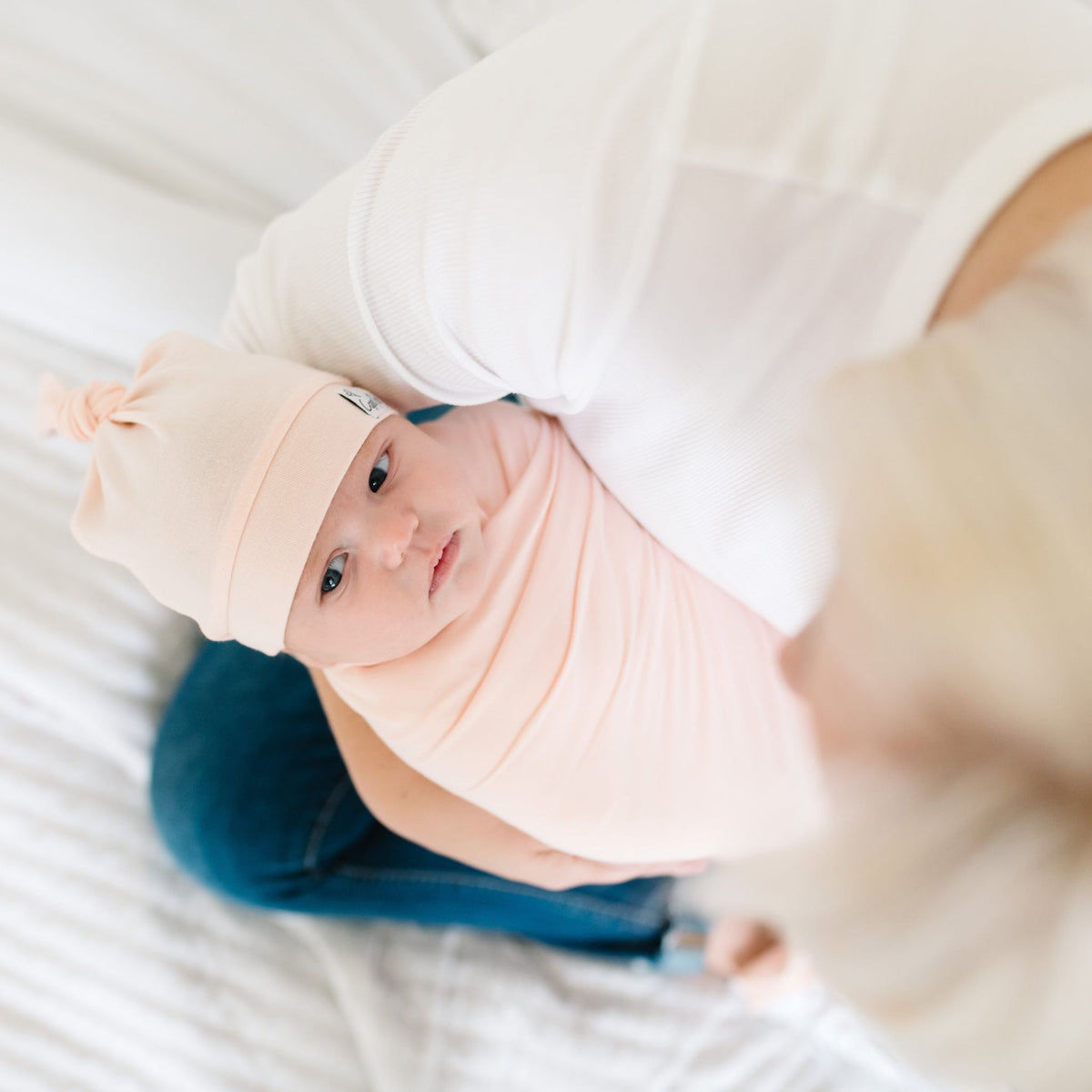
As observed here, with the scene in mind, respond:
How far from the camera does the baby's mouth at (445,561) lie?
737 millimetres

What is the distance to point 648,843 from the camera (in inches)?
32.3

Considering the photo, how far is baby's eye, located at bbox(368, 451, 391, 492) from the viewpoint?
0.71 meters

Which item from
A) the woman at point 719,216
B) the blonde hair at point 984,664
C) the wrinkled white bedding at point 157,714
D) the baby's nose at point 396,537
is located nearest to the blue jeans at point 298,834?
the wrinkled white bedding at point 157,714

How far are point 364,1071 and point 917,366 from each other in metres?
1.05

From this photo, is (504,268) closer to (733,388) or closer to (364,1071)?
(733,388)

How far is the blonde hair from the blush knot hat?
0.46 m

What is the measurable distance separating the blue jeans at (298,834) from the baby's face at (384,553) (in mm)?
359

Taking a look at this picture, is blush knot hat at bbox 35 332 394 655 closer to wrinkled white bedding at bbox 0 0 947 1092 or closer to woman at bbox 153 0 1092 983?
woman at bbox 153 0 1092 983

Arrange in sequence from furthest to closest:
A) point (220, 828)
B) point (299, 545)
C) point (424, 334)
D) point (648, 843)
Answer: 1. point (220, 828)
2. point (648, 843)
3. point (299, 545)
4. point (424, 334)

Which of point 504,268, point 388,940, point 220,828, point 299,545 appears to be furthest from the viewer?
point 388,940

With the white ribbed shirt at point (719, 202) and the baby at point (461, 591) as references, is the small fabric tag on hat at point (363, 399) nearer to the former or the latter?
the baby at point (461, 591)

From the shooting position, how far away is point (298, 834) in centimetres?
101

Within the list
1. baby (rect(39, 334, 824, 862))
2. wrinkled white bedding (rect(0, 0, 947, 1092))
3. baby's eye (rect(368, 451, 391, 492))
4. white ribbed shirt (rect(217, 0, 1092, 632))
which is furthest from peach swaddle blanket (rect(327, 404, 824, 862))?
wrinkled white bedding (rect(0, 0, 947, 1092))

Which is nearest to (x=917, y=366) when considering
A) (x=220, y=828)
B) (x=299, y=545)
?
(x=299, y=545)
